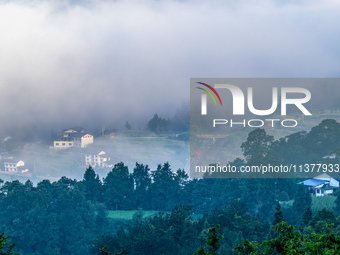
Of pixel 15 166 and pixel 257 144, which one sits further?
pixel 15 166

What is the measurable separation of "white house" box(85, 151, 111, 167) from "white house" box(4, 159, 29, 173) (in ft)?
11.1

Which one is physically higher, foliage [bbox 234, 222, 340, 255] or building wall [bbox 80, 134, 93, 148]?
building wall [bbox 80, 134, 93, 148]

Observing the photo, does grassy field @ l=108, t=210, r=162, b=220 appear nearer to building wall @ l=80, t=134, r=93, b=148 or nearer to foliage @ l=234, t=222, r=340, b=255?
building wall @ l=80, t=134, r=93, b=148

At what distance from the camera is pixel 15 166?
28.3m

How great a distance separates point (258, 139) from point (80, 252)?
765cm

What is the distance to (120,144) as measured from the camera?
91.7 ft

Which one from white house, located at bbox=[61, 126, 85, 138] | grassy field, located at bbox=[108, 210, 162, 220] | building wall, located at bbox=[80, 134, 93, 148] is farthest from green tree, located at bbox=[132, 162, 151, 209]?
white house, located at bbox=[61, 126, 85, 138]

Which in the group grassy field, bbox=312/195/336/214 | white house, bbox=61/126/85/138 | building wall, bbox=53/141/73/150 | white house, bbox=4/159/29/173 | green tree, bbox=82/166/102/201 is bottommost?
grassy field, bbox=312/195/336/214

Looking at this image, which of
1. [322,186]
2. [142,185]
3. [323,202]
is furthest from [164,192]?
[323,202]

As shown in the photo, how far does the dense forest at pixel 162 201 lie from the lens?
591 inches

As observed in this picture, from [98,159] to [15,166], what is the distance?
4.20m

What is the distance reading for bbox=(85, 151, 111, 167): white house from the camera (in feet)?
87.0

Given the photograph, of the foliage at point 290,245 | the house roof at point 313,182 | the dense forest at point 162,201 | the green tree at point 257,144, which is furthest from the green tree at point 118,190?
the foliage at point 290,245

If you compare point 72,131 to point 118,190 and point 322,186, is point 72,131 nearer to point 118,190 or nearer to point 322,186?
point 118,190
